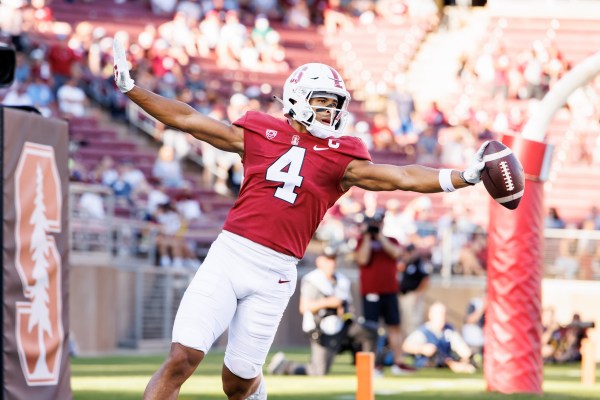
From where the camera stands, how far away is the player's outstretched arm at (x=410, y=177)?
22.2 feet

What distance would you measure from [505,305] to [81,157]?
13341 millimetres

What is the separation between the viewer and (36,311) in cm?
866

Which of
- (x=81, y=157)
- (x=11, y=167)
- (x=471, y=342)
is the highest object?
(x=11, y=167)

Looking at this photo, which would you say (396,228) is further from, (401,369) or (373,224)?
(373,224)

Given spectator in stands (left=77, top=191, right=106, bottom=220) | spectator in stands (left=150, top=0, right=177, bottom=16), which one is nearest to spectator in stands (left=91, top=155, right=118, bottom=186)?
Answer: spectator in stands (left=77, top=191, right=106, bottom=220)

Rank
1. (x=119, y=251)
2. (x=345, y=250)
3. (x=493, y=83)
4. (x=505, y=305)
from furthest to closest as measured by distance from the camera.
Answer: (x=493, y=83), (x=345, y=250), (x=119, y=251), (x=505, y=305)

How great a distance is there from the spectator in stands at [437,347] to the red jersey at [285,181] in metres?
9.40

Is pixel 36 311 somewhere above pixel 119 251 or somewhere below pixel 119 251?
above

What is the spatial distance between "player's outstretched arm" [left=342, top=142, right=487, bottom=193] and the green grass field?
426cm

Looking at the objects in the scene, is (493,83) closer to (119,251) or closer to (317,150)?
(119,251)

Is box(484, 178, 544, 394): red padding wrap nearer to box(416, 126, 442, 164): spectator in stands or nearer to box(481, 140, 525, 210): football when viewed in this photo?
→ box(481, 140, 525, 210): football

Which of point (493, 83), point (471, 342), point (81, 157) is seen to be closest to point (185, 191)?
point (81, 157)

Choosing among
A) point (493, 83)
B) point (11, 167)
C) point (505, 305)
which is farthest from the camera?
point (493, 83)

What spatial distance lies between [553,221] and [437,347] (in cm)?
805
